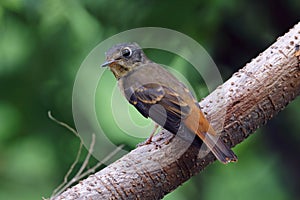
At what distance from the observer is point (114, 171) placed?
1658mm

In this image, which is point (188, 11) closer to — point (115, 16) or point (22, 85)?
point (115, 16)

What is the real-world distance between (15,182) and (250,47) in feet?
3.70

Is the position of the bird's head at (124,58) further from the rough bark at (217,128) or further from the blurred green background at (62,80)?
the blurred green background at (62,80)

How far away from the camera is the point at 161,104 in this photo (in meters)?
1.73

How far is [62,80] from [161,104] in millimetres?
1124

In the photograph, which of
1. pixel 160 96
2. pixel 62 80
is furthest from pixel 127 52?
pixel 62 80

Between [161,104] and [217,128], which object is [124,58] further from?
[217,128]

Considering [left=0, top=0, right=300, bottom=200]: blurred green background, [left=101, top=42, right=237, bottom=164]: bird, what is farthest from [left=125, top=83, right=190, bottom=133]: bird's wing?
[left=0, top=0, right=300, bottom=200]: blurred green background

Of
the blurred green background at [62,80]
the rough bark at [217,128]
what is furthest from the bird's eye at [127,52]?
the blurred green background at [62,80]

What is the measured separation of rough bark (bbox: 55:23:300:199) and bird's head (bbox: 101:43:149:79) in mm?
203

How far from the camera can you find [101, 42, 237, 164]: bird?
1675 mm

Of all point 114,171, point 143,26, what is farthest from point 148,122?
point 143,26

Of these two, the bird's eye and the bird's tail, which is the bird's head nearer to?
the bird's eye

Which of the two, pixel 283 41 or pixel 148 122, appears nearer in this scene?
pixel 283 41
